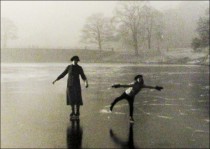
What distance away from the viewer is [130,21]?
522cm

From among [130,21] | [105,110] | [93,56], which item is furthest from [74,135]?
[130,21]

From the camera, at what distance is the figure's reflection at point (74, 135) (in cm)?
340

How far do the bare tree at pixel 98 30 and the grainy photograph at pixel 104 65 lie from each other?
16 mm

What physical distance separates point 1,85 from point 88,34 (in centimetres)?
189

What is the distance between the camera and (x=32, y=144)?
3449 millimetres

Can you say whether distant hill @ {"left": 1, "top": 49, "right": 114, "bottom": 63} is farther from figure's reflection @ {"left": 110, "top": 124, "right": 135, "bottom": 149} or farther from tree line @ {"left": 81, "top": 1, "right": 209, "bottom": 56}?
figure's reflection @ {"left": 110, "top": 124, "right": 135, "bottom": 149}

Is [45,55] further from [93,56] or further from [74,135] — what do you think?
[74,135]

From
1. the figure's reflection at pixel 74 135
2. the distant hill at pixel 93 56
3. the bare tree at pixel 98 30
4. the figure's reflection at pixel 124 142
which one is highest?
the bare tree at pixel 98 30

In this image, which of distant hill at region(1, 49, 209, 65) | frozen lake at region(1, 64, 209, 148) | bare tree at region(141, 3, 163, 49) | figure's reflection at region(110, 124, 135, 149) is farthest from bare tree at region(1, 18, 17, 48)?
figure's reflection at region(110, 124, 135, 149)

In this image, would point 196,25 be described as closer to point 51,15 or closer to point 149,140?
point 51,15

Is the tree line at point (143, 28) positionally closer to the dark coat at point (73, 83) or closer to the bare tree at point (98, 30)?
the bare tree at point (98, 30)

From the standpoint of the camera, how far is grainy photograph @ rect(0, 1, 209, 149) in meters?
4.15

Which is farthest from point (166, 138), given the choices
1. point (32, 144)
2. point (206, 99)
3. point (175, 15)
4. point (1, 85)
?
point (1, 85)

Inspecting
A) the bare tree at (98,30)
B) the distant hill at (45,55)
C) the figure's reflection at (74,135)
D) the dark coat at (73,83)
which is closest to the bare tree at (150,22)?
the bare tree at (98,30)
